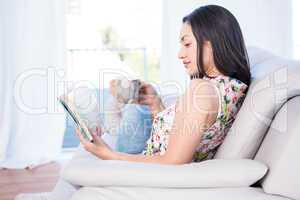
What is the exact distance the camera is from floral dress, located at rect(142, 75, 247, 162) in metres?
1.68

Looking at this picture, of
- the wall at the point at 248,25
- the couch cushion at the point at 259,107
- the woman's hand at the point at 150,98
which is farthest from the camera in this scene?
the wall at the point at 248,25

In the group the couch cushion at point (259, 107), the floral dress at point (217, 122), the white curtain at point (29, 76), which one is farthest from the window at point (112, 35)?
the couch cushion at point (259, 107)

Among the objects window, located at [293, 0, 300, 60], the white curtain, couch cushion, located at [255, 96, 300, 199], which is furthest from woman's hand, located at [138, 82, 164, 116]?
window, located at [293, 0, 300, 60]

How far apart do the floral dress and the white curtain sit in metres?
2.16

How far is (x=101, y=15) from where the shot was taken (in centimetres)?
716

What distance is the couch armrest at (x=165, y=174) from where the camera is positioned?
142cm

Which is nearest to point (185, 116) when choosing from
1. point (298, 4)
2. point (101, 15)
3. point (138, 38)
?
point (298, 4)

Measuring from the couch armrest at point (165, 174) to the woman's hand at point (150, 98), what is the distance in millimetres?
804

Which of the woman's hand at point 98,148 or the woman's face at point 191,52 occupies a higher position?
the woman's face at point 191,52

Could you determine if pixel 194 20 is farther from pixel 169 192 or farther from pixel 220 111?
pixel 169 192

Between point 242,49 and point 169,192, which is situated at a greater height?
point 242,49

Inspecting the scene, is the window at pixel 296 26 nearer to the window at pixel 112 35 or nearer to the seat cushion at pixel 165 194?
the window at pixel 112 35

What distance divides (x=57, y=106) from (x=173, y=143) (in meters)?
2.60

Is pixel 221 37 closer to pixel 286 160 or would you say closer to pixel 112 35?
pixel 286 160
